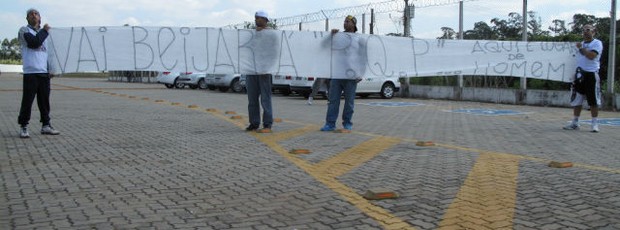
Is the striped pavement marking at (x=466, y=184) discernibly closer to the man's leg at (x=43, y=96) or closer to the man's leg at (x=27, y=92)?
the man's leg at (x=43, y=96)

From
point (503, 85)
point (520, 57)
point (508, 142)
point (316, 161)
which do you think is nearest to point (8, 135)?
point (316, 161)

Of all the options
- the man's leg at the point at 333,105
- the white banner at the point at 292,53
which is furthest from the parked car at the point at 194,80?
the man's leg at the point at 333,105

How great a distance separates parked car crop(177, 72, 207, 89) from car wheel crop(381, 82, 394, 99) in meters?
10.6

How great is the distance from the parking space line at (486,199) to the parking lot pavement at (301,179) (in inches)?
0.6

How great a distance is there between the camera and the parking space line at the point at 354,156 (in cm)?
582

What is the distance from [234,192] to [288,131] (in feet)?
14.3

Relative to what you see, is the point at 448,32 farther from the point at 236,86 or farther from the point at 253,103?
the point at 253,103

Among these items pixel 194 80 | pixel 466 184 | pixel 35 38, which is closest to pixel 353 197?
pixel 466 184

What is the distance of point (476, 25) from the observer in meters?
19.0

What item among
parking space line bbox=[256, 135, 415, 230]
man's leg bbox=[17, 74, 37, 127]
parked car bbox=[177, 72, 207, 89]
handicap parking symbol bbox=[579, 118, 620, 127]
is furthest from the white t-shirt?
parked car bbox=[177, 72, 207, 89]

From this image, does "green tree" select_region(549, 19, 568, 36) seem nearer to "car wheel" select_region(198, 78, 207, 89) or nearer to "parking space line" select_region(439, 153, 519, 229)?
"parking space line" select_region(439, 153, 519, 229)

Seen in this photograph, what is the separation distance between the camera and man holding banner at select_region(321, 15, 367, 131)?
9469 mm

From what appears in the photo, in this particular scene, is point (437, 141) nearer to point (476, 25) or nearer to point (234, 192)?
point (234, 192)

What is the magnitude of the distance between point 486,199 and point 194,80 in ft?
83.3
